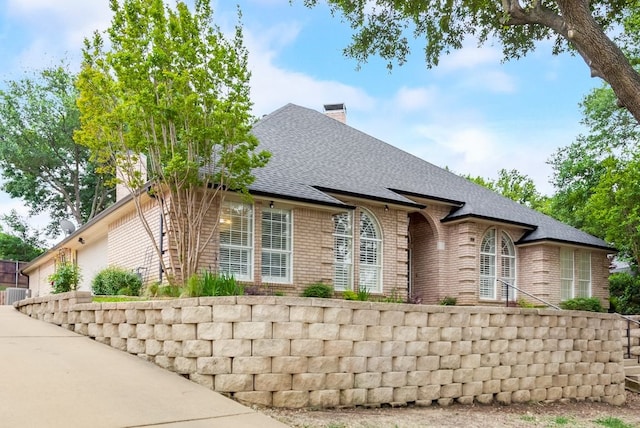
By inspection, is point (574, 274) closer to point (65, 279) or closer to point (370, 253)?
point (370, 253)

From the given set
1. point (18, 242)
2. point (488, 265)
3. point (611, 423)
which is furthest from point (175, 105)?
point (18, 242)

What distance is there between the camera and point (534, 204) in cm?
4325

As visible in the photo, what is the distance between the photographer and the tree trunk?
1016 centimetres

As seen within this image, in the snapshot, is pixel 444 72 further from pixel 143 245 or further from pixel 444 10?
pixel 143 245

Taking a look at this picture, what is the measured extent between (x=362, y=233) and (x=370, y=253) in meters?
0.61

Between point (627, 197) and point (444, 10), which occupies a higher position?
point (444, 10)

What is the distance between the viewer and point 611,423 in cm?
994

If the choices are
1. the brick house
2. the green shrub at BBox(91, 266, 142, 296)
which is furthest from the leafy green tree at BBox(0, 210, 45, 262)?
the green shrub at BBox(91, 266, 142, 296)

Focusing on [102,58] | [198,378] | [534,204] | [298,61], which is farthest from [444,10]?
[534,204]

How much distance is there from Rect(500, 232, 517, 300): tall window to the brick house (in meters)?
0.04

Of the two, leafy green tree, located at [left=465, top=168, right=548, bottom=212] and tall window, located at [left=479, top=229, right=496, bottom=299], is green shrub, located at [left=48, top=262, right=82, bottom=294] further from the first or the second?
leafy green tree, located at [left=465, top=168, right=548, bottom=212]

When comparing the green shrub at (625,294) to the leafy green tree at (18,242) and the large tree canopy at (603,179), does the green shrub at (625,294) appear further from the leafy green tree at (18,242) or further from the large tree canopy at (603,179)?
the leafy green tree at (18,242)

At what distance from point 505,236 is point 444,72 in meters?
6.22

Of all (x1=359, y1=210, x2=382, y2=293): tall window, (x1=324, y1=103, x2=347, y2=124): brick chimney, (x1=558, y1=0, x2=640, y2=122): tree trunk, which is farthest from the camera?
(x1=324, y1=103, x2=347, y2=124): brick chimney
